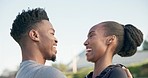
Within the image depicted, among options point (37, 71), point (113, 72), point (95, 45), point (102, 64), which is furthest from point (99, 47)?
point (37, 71)

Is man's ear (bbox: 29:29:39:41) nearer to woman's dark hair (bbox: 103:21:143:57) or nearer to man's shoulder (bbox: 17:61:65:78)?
man's shoulder (bbox: 17:61:65:78)

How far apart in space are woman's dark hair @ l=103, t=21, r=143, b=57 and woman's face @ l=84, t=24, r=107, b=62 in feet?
0.29

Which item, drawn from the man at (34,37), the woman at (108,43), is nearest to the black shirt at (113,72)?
the woman at (108,43)

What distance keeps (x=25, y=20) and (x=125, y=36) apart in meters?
1.12

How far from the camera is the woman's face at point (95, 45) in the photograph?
3.38 meters

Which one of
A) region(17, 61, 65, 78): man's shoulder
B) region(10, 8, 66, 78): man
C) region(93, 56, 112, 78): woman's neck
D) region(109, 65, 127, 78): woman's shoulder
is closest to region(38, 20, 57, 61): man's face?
region(10, 8, 66, 78): man

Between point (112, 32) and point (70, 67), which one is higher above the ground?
point (112, 32)

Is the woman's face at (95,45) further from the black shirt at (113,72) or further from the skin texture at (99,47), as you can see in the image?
the black shirt at (113,72)

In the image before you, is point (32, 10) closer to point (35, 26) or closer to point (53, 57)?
point (35, 26)

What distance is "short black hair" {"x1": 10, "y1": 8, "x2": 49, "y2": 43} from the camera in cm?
281

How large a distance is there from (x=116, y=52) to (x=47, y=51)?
989 mm

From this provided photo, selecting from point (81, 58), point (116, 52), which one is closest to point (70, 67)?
point (81, 58)

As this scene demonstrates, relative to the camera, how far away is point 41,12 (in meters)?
2.89

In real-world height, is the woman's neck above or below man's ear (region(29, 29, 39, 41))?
below
